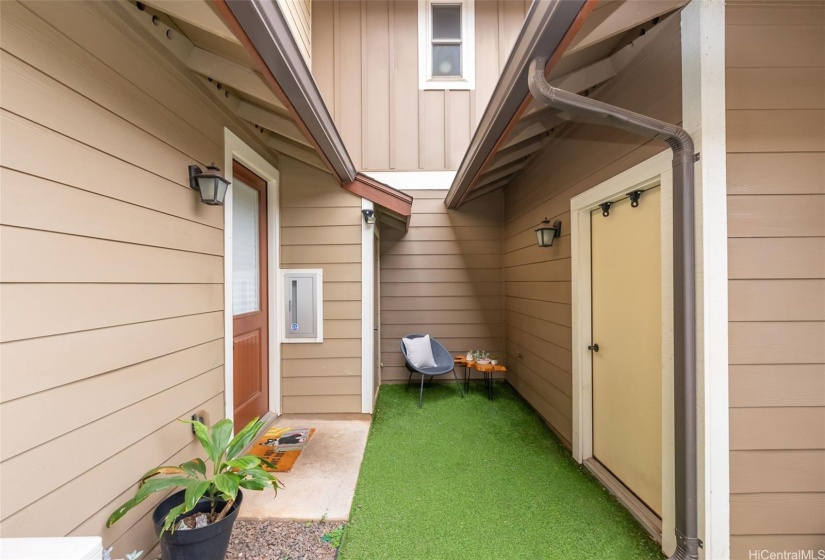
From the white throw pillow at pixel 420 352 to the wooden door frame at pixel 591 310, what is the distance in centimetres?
175

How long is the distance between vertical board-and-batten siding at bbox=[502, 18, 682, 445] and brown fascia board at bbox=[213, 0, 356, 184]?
1814mm

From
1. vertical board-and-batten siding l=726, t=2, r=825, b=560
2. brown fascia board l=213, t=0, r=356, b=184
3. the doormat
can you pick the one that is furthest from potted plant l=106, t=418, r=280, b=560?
vertical board-and-batten siding l=726, t=2, r=825, b=560

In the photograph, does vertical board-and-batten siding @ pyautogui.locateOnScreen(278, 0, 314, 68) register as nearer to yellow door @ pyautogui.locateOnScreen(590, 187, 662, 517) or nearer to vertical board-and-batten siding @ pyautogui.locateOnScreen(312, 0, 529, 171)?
vertical board-and-batten siding @ pyautogui.locateOnScreen(312, 0, 529, 171)

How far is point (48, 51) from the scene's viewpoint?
1.07 meters

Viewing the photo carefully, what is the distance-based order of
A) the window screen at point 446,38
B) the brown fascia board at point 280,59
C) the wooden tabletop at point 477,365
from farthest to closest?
the window screen at point 446,38 < the wooden tabletop at point 477,365 < the brown fascia board at point 280,59

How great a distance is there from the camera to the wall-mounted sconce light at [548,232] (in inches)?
106

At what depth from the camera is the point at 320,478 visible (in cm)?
214

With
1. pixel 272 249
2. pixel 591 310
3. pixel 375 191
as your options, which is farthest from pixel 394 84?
pixel 591 310

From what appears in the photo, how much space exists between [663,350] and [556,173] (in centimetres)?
173

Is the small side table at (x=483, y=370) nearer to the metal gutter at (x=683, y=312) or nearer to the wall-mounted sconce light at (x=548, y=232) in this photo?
the wall-mounted sconce light at (x=548, y=232)

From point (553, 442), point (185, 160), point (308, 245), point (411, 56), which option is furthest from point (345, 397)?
point (411, 56)

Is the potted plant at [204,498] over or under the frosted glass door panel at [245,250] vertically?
under

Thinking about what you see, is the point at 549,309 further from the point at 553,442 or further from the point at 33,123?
the point at 33,123

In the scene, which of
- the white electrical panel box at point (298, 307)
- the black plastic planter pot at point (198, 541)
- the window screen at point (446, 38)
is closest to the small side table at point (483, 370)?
the white electrical panel box at point (298, 307)
